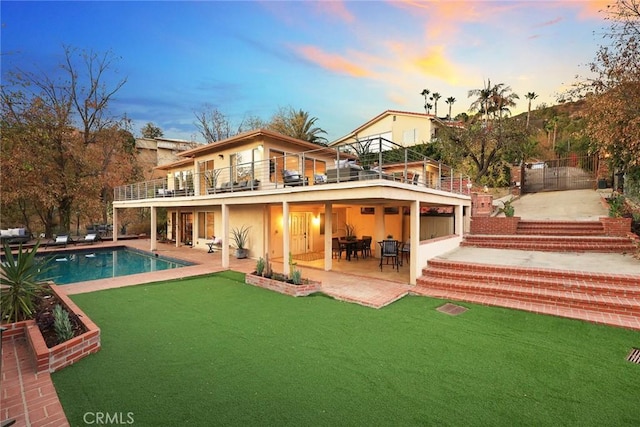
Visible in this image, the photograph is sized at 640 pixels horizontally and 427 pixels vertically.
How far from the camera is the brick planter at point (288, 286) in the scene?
26.7 feet

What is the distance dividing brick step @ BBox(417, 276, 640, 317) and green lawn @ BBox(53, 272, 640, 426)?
949mm

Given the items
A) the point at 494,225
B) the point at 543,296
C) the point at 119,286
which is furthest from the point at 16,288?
the point at 494,225

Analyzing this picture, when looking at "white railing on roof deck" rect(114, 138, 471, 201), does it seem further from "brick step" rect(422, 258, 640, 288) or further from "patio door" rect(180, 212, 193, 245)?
"brick step" rect(422, 258, 640, 288)

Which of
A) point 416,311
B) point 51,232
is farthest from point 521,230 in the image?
point 51,232

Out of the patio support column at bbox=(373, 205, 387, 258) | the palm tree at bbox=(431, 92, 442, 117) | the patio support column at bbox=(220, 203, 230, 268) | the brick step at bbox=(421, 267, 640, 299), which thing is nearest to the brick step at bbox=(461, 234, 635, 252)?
the brick step at bbox=(421, 267, 640, 299)

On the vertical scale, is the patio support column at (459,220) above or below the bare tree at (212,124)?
below

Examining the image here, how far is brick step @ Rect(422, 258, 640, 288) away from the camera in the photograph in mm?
6941

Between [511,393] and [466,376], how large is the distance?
527 millimetres

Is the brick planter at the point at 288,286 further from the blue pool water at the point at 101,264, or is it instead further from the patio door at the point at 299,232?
Answer: the blue pool water at the point at 101,264

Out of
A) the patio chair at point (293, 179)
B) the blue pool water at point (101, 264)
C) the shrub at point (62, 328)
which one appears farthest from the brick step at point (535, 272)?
the blue pool water at point (101, 264)

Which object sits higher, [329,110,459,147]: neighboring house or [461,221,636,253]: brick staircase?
[329,110,459,147]: neighboring house

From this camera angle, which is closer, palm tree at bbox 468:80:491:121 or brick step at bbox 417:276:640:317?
brick step at bbox 417:276:640:317

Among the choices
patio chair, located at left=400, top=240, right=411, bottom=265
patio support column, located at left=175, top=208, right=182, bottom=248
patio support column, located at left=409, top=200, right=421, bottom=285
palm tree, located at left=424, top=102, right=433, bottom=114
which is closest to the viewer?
patio support column, located at left=409, top=200, right=421, bottom=285

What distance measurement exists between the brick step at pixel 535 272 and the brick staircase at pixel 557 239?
3383mm
